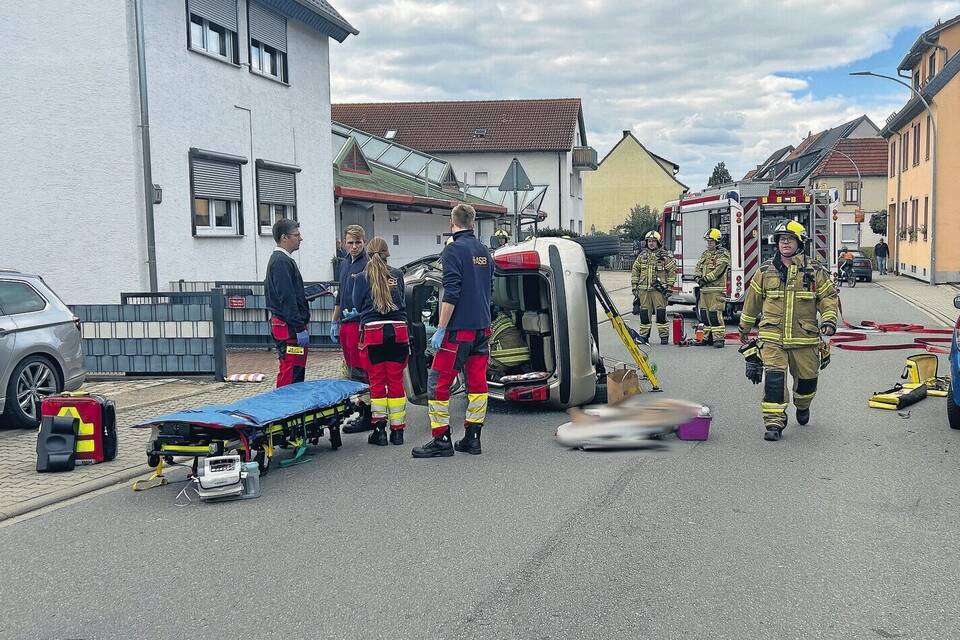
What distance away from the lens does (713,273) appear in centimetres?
1437

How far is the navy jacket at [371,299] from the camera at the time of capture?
7691mm

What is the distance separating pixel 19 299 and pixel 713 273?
31.6 feet

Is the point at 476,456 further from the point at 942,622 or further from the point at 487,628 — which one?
the point at 942,622

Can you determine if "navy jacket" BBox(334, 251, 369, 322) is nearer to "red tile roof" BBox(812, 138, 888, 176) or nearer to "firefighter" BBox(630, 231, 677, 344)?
"firefighter" BBox(630, 231, 677, 344)

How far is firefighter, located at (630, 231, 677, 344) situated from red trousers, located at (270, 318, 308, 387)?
7.56 metres

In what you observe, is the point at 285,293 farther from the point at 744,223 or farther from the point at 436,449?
the point at 744,223

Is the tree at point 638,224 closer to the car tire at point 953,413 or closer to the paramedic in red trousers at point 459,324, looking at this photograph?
the car tire at point 953,413

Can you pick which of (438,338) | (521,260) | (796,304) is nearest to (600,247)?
(521,260)

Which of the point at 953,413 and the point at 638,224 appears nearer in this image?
the point at 953,413

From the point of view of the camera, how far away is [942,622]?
13.1 feet

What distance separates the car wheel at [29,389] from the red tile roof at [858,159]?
6232 centimetres

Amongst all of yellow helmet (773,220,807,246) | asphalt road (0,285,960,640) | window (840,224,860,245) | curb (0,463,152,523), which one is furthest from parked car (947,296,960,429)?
window (840,224,860,245)

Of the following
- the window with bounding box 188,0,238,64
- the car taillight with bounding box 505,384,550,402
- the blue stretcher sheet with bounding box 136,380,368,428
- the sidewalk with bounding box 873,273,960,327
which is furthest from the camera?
the sidewalk with bounding box 873,273,960,327

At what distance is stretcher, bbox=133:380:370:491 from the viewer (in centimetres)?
635
